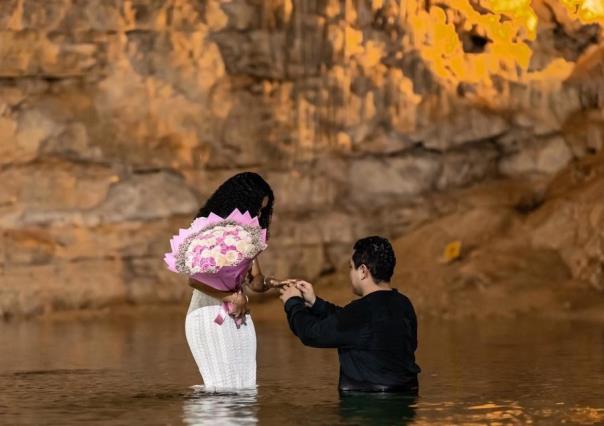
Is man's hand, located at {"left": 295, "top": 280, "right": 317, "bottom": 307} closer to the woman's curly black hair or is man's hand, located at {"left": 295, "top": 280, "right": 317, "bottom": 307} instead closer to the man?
the man

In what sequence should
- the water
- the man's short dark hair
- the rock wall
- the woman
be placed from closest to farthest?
1. the water
2. the man's short dark hair
3. the woman
4. the rock wall

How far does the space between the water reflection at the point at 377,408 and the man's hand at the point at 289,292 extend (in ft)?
2.72

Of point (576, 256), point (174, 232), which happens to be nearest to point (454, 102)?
point (576, 256)

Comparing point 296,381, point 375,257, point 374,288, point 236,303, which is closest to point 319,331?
point 374,288

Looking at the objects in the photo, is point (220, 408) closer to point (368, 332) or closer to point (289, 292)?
point (289, 292)

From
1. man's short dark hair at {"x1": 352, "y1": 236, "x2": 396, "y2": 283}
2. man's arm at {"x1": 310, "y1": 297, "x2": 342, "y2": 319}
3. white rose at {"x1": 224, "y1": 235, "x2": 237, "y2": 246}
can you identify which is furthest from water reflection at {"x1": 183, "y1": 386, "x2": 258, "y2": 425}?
man's short dark hair at {"x1": 352, "y1": 236, "x2": 396, "y2": 283}

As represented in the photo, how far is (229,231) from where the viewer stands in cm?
1070

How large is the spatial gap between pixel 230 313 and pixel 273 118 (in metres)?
15.2

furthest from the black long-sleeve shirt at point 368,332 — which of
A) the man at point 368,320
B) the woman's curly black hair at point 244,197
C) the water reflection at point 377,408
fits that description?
the woman's curly black hair at point 244,197

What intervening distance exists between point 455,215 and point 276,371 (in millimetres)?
11996

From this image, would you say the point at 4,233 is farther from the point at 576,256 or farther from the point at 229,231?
the point at 229,231

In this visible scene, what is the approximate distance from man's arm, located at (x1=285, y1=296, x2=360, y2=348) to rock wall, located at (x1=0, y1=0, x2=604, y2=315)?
1492 centimetres

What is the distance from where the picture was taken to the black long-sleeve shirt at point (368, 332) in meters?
10.3

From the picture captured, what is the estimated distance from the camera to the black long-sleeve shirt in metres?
10.3
